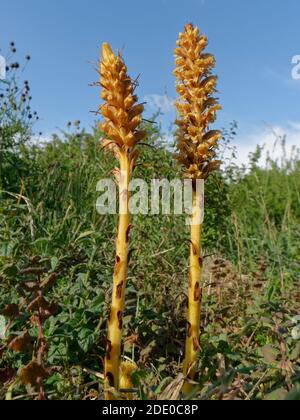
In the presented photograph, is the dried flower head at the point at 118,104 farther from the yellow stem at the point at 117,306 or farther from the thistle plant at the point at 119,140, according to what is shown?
the yellow stem at the point at 117,306

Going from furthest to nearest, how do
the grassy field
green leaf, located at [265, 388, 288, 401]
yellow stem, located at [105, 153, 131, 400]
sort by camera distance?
the grassy field, yellow stem, located at [105, 153, 131, 400], green leaf, located at [265, 388, 288, 401]

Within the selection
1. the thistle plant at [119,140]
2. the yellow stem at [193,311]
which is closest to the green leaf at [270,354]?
the yellow stem at [193,311]

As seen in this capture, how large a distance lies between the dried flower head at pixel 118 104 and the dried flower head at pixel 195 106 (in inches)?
12.8

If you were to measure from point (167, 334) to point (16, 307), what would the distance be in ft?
3.01

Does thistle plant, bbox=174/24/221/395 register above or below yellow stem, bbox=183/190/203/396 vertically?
above

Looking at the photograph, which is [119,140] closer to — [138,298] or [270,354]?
[270,354]

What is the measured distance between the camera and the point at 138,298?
2783mm

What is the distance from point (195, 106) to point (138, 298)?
1.15m

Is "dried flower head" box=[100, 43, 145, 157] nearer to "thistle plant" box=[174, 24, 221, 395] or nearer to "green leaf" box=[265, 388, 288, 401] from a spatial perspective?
"thistle plant" box=[174, 24, 221, 395]

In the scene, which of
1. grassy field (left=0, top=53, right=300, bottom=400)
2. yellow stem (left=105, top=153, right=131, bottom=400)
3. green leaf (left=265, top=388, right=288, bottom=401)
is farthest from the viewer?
grassy field (left=0, top=53, right=300, bottom=400)

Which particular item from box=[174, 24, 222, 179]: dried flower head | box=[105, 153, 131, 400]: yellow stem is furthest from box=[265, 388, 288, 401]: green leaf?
box=[174, 24, 222, 179]: dried flower head

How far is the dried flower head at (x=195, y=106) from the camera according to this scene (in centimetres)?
205

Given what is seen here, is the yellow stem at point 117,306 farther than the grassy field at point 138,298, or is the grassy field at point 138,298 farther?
the grassy field at point 138,298

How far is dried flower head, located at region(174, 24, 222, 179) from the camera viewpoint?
6.72 feet
